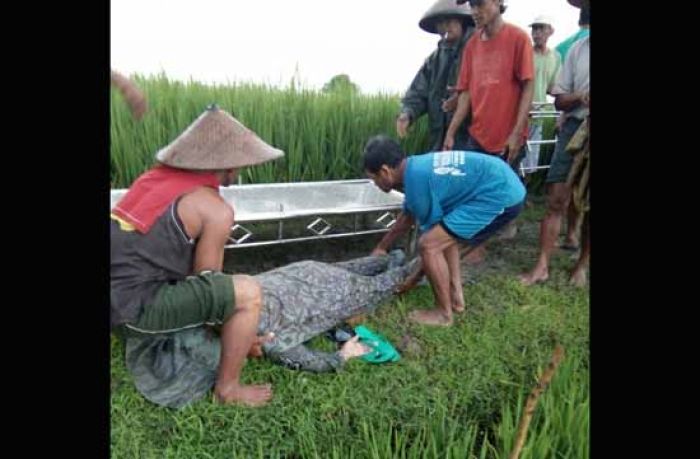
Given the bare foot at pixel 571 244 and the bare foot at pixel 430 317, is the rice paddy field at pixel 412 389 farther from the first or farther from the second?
Result: the bare foot at pixel 571 244

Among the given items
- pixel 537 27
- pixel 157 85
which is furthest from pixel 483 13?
pixel 157 85

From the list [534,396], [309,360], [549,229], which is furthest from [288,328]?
[549,229]

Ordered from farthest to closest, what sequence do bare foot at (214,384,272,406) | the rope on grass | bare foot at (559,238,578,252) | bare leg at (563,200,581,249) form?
bare foot at (559,238,578,252), bare leg at (563,200,581,249), bare foot at (214,384,272,406), the rope on grass

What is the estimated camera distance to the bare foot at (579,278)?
345 cm

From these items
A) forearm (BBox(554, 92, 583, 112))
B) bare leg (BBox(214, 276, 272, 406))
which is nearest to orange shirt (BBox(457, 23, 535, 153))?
forearm (BBox(554, 92, 583, 112))

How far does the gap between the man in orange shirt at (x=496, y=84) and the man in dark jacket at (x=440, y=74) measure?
257 millimetres

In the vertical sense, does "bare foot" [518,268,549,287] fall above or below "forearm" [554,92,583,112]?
below

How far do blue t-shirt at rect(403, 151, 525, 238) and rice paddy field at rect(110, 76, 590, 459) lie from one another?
0.53 meters

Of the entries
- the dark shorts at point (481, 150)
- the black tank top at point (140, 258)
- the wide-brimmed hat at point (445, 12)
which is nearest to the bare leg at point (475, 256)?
the dark shorts at point (481, 150)

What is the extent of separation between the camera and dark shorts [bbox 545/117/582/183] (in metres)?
3.40

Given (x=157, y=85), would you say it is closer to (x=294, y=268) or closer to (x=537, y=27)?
(x=294, y=268)

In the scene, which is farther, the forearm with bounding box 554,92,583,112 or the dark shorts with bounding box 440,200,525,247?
the forearm with bounding box 554,92,583,112

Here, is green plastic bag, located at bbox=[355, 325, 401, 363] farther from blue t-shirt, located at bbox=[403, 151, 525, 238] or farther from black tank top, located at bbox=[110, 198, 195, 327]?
black tank top, located at bbox=[110, 198, 195, 327]

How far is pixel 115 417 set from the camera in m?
2.05
